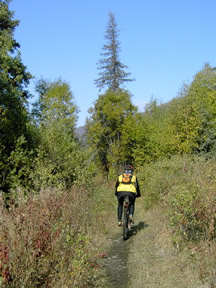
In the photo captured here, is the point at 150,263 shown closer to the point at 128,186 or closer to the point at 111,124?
the point at 128,186

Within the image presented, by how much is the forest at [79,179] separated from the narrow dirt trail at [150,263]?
1.11ft

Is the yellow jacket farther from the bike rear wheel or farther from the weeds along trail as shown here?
the weeds along trail

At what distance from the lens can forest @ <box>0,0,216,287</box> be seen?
5.28 meters

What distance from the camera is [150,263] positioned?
7.31 meters

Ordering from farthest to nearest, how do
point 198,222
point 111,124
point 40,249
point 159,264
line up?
point 111,124, point 159,264, point 198,222, point 40,249

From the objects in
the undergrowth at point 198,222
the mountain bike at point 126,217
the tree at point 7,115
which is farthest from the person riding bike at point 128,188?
A: the tree at point 7,115

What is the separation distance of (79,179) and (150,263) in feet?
27.1

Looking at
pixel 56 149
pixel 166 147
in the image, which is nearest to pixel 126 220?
pixel 56 149

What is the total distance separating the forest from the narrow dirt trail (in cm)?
34

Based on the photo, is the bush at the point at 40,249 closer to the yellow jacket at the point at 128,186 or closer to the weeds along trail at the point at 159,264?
the weeds along trail at the point at 159,264

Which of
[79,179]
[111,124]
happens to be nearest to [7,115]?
[79,179]

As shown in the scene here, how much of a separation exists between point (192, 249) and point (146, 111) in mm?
45465

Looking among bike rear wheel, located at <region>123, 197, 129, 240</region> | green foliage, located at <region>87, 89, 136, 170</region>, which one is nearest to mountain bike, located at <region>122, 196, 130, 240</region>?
bike rear wheel, located at <region>123, 197, 129, 240</region>

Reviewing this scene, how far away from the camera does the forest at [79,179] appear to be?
5281 mm
